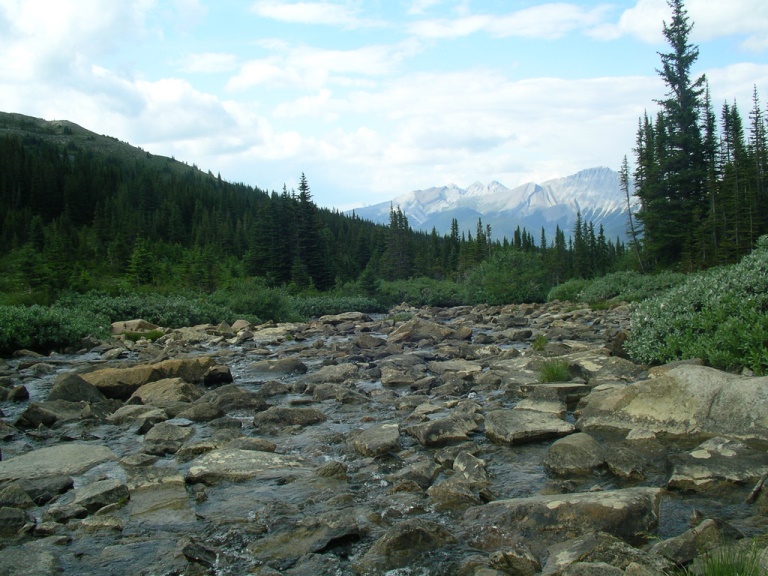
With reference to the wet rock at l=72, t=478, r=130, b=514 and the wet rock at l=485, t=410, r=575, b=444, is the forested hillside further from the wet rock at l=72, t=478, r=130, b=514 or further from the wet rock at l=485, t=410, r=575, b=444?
the wet rock at l=485, t=410, r=575, b=444

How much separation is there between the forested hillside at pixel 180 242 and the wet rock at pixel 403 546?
85.2 ft

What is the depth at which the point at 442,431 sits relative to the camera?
7.61 m

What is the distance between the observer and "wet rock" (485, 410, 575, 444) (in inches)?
290

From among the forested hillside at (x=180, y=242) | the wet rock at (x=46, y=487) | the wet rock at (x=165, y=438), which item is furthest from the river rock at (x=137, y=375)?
the forested hillside at (x=180, y=242)

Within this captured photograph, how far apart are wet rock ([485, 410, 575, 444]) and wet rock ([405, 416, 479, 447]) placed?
0.35m

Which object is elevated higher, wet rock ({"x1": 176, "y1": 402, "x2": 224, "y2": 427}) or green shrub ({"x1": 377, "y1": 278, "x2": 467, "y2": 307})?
green shrub ({"x1": 377, "y1": 278, "x2": 467, "y2": 307})

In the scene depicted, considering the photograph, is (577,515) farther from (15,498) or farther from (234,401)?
(234,401)

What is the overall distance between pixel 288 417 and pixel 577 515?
5.51 m

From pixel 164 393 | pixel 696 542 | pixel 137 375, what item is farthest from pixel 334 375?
pixel 696 542

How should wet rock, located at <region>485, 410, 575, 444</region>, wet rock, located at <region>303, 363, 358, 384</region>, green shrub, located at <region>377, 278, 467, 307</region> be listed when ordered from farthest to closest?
1. green shrub, located at <region>377, 278, 467, 307</region>
2. wet rock, located at <region>303, 363, 358, 384</region>
3. wet rock, located at <region>485, 410, 575, 444</region>

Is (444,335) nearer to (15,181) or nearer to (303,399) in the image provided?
(303,399)

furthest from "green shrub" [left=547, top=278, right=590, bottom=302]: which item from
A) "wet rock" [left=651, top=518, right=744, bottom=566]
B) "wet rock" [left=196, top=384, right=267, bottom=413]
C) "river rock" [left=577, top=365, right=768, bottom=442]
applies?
"wet rock" [left=651, top=518, right=744, bottom=566]

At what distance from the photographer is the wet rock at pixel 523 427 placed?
7.37 m

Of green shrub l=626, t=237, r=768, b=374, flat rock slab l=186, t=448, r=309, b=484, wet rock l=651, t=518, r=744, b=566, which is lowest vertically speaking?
flat rock slab l=186, t=448, r=309, b=484
